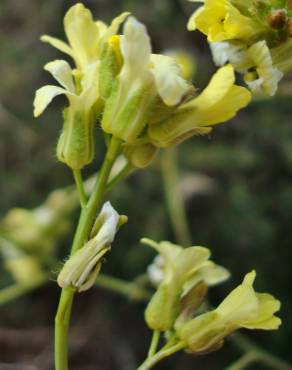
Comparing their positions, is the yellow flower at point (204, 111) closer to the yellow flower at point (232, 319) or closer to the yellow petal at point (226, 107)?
the yellow petal at point (226, 107)

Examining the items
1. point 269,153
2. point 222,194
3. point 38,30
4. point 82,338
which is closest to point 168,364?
point 82,338

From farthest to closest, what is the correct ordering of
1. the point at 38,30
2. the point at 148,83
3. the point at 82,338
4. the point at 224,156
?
the point at 38,30 < the point at 82,338 < the point at 224,156 < the point at 148,83

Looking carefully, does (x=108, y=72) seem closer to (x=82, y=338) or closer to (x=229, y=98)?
(x=229, y=98)

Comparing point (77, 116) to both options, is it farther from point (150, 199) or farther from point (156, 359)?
point (150, 199)

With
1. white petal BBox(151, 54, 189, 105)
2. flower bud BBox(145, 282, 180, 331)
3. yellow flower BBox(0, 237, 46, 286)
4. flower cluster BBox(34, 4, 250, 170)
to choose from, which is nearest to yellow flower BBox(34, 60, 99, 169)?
flower cluster BBox(34, 4, 250, 170)

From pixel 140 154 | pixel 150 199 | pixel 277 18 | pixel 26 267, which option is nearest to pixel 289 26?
pixel 277 18

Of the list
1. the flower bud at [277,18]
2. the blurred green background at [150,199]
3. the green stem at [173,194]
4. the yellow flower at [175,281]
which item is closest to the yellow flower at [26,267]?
the blurred green background at [150,199]

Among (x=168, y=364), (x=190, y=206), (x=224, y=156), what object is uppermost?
(x=224, y=156)

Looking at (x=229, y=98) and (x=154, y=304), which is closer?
(x=229, y=98)
